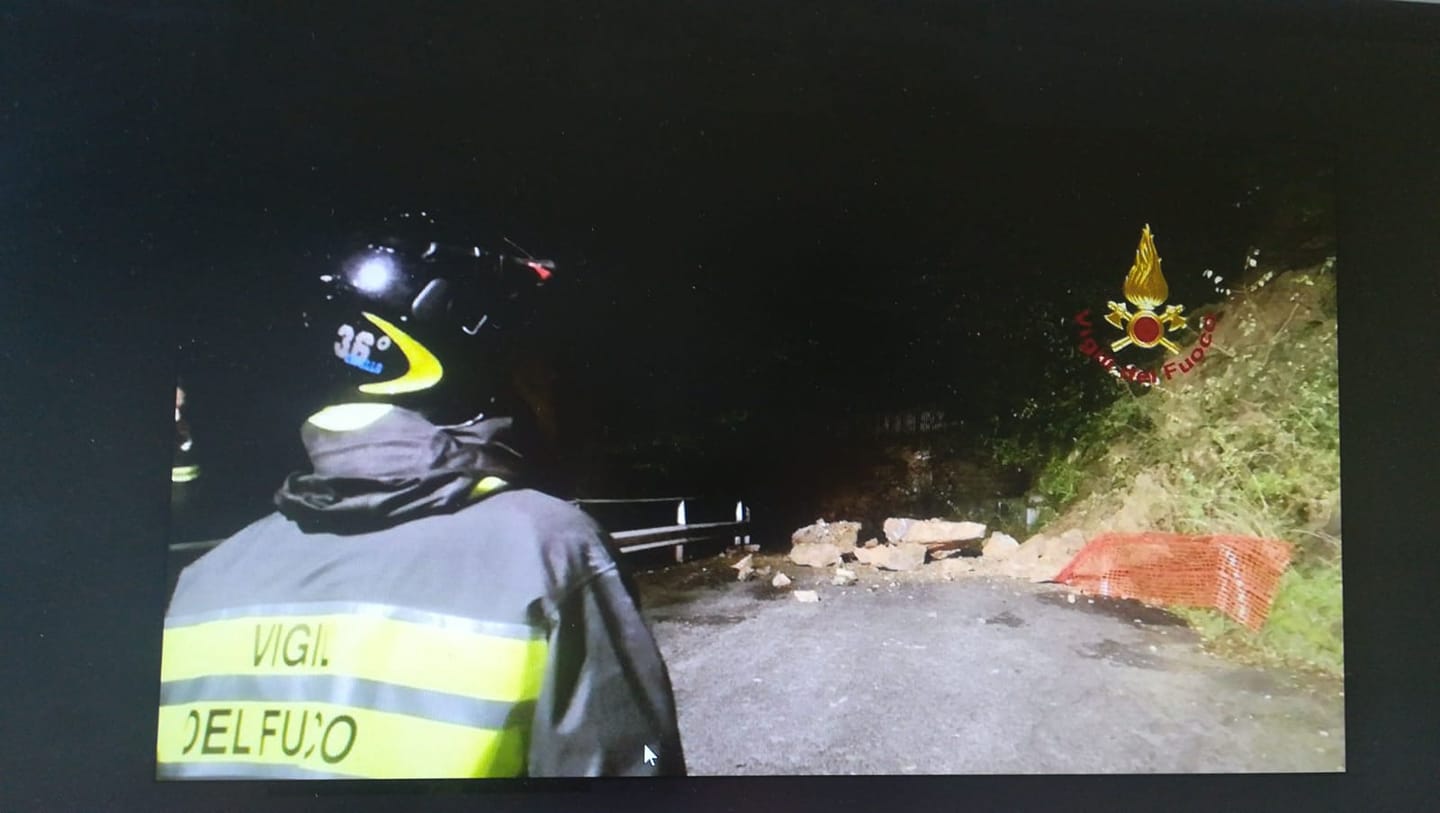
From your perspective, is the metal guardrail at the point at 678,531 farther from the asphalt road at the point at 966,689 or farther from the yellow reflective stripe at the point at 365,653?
the yellow reflective stripe at the point at 365,653

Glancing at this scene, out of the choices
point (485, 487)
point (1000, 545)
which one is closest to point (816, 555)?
point (1000, 545)

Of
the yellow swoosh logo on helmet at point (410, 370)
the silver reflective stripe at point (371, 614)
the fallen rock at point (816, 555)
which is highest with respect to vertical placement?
the yellow swoosh logo on helmet at point (410, 370)

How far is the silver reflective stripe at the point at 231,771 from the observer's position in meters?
1.80

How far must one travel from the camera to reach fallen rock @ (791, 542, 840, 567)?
1.89 meters

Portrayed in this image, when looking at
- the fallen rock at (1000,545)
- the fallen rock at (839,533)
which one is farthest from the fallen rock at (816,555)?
the fallen rock at (1000,545)

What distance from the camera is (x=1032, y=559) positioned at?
1.92 m

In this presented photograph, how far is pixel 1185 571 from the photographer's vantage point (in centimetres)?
193

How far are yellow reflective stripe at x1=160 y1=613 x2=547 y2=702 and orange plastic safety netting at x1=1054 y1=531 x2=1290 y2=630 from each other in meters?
1.20

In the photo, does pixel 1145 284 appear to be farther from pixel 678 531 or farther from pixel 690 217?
pixel 678 531

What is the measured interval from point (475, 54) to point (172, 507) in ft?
3.83

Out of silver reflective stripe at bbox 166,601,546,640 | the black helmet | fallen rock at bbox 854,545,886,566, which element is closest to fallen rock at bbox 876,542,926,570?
fallen rock at bbox 854,545,886,566

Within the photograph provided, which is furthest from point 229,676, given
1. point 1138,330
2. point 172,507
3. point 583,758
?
point 1138,330

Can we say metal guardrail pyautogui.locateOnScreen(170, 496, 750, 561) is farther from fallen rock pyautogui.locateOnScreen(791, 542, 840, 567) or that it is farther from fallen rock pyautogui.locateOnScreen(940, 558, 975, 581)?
fallen rock pyautogui.locateOnScreen(940, 558, 975, 581)

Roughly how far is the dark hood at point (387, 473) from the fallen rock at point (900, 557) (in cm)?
80
